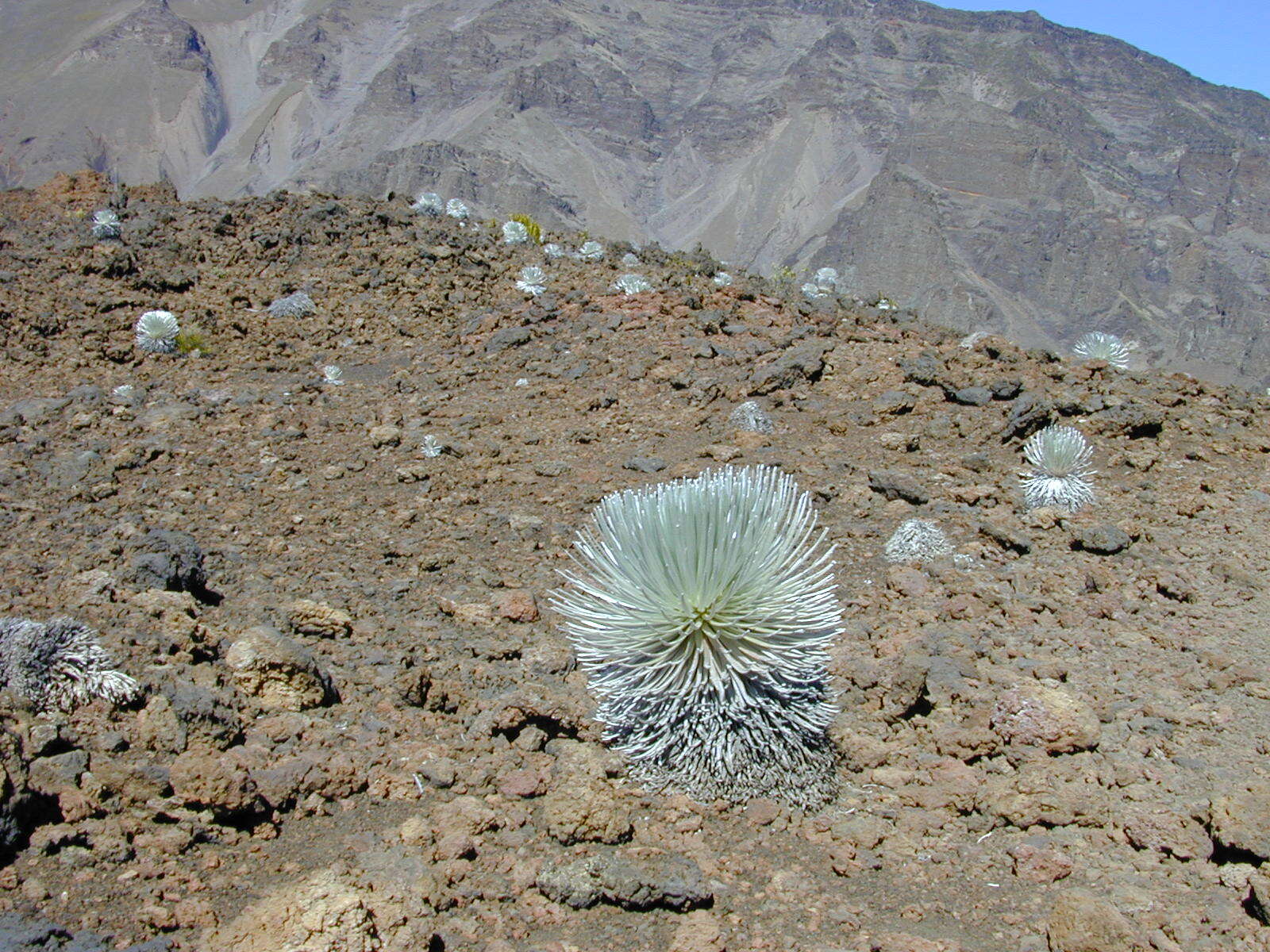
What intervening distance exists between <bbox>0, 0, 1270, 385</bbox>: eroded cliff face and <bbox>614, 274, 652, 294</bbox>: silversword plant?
193ft

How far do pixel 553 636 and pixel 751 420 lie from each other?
2.26 meters

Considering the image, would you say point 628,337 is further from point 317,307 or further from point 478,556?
point 478,556

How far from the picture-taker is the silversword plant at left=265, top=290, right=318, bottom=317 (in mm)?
7219

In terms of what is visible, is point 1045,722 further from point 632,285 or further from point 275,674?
point 632,285

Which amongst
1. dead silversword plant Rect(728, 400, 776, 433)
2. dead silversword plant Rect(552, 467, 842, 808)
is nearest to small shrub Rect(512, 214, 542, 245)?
dead silversword plant Rect(728, 400, 776, 433)

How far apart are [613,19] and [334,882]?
403 ft

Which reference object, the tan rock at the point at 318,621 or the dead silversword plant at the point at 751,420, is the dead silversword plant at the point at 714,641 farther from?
the dead silversword plant at the point at 751,420

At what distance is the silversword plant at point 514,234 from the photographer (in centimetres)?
874

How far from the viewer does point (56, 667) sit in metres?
2.59

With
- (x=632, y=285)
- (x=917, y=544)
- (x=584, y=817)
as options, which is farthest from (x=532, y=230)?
(x=584, y=817)

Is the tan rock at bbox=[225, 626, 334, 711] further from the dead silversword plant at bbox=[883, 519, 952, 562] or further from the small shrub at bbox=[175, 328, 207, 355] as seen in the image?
the small shrub at bbox=[175, 328, 207, 355]

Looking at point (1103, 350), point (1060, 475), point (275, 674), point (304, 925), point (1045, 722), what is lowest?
point (304, 925)

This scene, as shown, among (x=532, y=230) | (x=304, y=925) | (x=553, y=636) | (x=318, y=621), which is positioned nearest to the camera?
(x=304, y=925)

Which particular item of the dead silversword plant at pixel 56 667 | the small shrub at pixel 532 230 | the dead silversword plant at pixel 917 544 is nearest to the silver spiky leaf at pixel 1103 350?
the dead silversword plant at pixel 917 544
